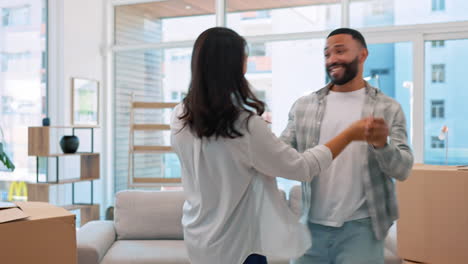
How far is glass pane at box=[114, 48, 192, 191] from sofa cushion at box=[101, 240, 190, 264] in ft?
8.98

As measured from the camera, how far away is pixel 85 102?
232 inches

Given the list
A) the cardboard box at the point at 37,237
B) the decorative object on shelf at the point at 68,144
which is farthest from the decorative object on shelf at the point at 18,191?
the cardboard box at the point at 37,237

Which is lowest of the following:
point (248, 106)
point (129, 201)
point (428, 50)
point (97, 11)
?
point (129, 201)

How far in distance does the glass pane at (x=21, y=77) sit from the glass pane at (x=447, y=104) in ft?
13.5

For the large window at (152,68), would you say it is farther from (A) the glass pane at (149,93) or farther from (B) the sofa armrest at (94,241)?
(B) the sofa armrest at (94,241)

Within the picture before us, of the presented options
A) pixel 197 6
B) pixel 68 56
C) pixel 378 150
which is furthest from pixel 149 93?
pixel 378 150

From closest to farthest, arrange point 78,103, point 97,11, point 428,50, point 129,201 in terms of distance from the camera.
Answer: point 129,201
point 428,50
point 78,103
point 97,11

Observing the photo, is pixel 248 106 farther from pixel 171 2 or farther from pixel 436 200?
pixel 171 2

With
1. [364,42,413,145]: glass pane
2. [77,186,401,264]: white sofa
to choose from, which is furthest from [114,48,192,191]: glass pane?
[77,186,401,264]: white sofa

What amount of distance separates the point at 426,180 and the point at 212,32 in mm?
1112

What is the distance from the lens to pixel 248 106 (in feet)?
4.79

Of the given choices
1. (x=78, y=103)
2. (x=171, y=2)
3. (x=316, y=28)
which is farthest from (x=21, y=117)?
(x=316, y=28)

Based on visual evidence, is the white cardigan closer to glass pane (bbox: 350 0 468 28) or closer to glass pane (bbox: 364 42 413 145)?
glass pane (bbox: 364 42 413 145)

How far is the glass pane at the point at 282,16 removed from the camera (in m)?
5.34
